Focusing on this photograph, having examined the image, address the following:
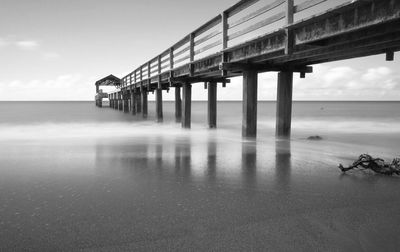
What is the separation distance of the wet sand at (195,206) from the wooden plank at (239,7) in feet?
11.8

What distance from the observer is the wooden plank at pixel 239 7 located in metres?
7.44

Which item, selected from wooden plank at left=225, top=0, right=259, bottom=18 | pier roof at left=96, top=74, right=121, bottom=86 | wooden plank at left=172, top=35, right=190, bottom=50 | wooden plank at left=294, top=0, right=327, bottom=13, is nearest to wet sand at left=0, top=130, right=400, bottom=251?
wooden plank at left=294, top=0, right=327, bottom=13

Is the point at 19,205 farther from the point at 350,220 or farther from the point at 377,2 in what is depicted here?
the point at 377,2

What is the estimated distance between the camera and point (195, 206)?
3.96 m

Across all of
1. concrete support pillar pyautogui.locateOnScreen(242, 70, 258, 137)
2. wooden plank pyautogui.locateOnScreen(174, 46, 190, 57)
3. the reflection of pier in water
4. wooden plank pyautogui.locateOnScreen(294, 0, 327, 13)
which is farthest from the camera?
wooden plank pyautogui.locateOnScreen(174, 46, 190, 57)

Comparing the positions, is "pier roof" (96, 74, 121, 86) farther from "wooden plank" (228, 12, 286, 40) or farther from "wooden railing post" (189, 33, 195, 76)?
"wooden plank" (228, 12, 286, 40)

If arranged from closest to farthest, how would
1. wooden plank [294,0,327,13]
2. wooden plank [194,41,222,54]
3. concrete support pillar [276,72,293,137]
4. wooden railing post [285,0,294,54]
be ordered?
1. wooden plank [294,0,327,13]
2. wooden railing post [285,0,294,54]
3. wooden plank [194,41,222,54]
4. concrete support pillar [276,72,293,137]

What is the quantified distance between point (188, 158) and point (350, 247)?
4.75 metres

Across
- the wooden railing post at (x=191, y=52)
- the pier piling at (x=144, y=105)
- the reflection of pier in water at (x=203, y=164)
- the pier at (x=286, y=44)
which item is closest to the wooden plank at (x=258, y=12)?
the pier at (x=286, y=44)

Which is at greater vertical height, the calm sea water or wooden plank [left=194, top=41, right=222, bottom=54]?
wooden plank [left=194, top=41, right=222, bottom=54]

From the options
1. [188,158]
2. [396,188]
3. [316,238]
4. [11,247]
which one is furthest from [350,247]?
[188,158]

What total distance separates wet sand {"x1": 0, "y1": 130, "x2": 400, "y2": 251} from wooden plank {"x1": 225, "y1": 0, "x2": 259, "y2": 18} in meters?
3.59

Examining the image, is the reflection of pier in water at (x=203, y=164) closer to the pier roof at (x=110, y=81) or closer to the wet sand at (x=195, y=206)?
the wet sand at (x=195, y=206)

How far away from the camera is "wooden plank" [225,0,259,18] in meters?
7.44
